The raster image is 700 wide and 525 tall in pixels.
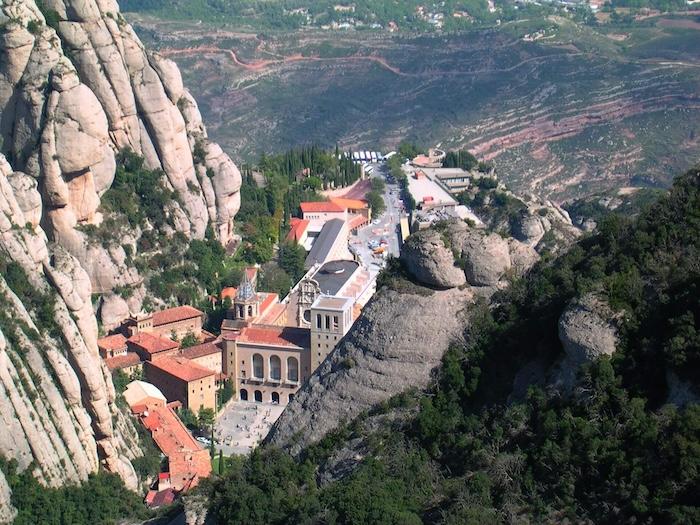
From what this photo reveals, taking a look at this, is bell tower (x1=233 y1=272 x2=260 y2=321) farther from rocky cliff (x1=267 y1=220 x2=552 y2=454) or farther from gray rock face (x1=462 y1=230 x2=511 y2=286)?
gray rock face (x1=462 y1=230 x2=511 y2=286)

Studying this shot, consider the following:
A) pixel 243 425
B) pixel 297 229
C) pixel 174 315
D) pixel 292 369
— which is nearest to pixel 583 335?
pixel 243 425

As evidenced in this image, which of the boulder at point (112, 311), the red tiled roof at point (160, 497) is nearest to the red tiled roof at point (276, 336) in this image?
the boulder at point (112, 311)

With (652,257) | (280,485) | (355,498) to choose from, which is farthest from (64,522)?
(652,257)

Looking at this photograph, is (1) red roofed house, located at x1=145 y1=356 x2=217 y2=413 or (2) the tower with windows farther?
(1) red roofed house, located at x1=145 y1=356 x2=217 y2=413

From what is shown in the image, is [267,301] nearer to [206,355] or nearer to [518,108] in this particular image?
[206,355]

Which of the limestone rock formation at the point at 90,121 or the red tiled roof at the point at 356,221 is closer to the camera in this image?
the limestone rock formation at the point at 90,121

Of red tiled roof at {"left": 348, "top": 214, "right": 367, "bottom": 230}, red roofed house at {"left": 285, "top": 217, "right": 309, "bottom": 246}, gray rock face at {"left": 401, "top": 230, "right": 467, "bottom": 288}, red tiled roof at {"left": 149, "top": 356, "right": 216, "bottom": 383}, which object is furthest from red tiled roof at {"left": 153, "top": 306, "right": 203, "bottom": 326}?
gray rock face at {"left": 401, "top": 230, "right": 467, "bottom": 288}

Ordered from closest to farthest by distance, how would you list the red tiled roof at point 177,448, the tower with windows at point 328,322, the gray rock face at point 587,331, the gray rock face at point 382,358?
the gray rock face at point 587,331
the gray rock face at point 382,358
the red tiled roof at point 177,448
the tower with windows at point 328,322

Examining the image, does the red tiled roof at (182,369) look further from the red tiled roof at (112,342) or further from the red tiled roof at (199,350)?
the red tiled roof at (112,342)
